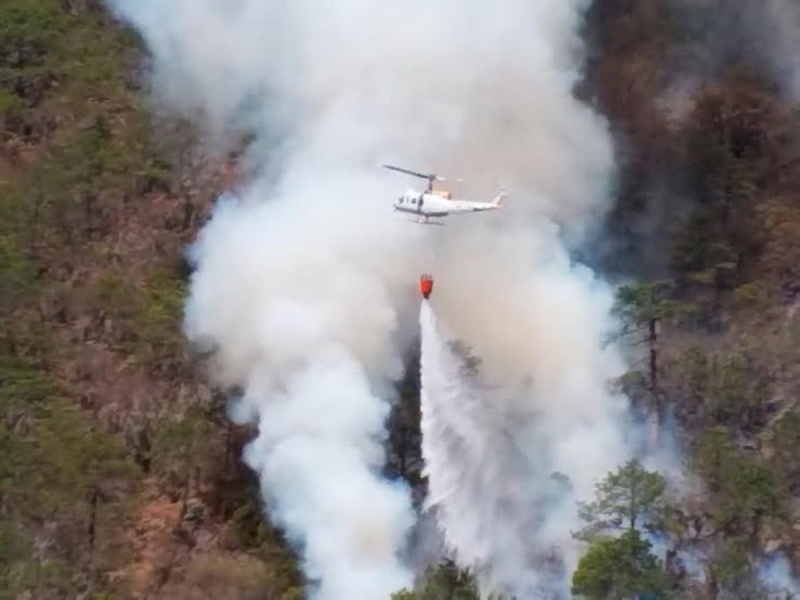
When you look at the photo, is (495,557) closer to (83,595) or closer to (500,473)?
(500,473)

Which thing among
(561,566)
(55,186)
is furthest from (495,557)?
(55,186)

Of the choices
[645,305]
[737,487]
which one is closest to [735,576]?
[737,487]

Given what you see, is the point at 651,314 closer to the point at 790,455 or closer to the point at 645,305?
the point at 645,305

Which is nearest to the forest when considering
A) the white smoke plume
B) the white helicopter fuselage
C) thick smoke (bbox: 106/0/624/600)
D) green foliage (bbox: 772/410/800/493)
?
green foliage (bbox: 772/410/800/493)

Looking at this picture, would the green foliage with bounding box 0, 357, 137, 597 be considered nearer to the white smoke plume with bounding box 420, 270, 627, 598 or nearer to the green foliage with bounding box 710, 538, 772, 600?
the white smoke plume with bounding box 420, 270, 627, 598

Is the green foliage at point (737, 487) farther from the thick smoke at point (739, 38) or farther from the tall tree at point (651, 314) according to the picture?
the thick smoke at point (739, 38)

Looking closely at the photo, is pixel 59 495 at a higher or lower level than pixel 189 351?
lower
